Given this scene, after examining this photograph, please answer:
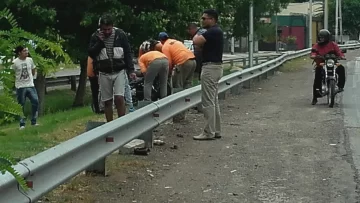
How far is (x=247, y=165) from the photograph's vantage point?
924 cm

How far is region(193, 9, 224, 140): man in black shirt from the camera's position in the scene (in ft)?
36.9

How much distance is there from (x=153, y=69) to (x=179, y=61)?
695mm

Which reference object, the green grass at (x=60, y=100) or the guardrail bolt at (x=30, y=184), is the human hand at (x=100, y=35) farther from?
the green grass at (x=60, y=100)

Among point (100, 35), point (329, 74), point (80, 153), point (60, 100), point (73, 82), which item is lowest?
point (60, 100)

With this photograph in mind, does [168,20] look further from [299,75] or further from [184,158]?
[184,158]

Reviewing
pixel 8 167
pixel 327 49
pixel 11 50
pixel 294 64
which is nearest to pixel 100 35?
pixel 11 50

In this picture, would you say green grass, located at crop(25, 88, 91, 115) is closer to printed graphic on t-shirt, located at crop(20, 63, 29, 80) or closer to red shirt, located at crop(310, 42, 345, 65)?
printed graphic on t-shirt, located at crop(20, 63, 29, 80)

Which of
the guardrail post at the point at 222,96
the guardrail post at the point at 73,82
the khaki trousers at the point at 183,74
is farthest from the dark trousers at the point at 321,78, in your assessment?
the guardrail post at the point at 73,82

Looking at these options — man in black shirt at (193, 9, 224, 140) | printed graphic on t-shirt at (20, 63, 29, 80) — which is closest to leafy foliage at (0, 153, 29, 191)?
man in black shirt at (193, 9, 224, 140)

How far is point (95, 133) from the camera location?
7.35 m

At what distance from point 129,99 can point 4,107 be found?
9793 mm

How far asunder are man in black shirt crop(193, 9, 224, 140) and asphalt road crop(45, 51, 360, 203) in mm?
245

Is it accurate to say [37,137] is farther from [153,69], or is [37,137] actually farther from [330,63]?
[330,63]

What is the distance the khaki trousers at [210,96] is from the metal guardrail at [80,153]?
1.49 ft
